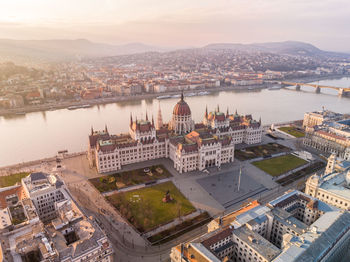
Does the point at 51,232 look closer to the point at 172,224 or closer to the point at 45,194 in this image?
the point at 45,194

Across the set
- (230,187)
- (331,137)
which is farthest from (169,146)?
(331,137)

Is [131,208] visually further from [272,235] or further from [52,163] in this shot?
[52,163]

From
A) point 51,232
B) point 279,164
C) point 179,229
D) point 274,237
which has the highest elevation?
point 51,232

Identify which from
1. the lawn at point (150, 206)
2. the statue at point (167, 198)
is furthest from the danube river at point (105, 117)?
the statue at point (167, 198)

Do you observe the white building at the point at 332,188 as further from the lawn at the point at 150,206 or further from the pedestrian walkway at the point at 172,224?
the lawn at the point at 150,206

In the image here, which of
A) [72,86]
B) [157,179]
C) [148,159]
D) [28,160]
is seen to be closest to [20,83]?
[72,86]

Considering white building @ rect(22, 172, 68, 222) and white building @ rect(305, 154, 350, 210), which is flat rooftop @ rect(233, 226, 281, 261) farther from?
white building @ rect(22, 172, 68, 222)
